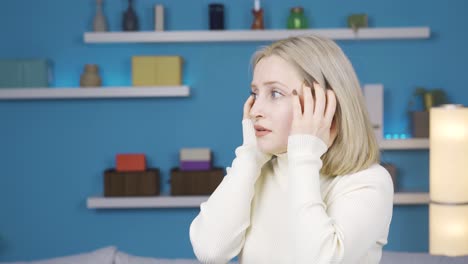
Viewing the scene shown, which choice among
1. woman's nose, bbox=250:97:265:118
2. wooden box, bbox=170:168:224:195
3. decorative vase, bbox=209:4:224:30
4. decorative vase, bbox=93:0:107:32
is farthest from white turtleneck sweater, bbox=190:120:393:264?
decorative vase, bbox=93:0:107:32

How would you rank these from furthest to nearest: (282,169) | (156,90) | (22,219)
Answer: (22,219) → (156,90) → (282,169)

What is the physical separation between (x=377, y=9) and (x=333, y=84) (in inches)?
104

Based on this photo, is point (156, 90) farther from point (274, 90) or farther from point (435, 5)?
point (274, 90)

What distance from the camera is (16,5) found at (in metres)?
3.96

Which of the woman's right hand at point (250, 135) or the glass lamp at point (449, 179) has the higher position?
the woman's right hand at point (250, 135)

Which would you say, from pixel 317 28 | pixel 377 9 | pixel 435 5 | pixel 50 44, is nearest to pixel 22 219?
pixel 50 44

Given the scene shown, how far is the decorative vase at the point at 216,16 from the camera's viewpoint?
381cm

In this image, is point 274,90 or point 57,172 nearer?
point 274,90

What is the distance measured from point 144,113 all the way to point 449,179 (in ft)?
5.53

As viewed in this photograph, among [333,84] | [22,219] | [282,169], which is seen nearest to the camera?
[333,84]

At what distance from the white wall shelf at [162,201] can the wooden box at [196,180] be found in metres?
0.04

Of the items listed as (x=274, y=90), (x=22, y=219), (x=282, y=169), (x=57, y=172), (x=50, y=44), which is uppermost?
(x=50, y=44)

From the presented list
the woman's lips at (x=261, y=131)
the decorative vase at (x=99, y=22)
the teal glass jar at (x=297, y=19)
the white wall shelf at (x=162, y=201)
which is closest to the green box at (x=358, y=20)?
the teal glass jar at (x=297, y=19)

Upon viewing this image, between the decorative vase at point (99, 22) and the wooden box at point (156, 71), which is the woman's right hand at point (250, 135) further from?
the decorative vase at point (99, 22)
